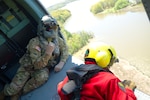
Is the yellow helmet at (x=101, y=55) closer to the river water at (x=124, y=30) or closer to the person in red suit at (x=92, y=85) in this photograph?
the person in red suit at (x=92, y=85)

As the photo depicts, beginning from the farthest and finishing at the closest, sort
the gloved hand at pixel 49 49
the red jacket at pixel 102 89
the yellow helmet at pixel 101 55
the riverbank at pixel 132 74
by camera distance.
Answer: the riverbank at pixel 132 74 < the gloved hand at pixel 49 49 < the yellow helmet at pixel 101 55 < the red jacket at pixel 102 89

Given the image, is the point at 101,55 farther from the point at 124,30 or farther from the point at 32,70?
the point at 124,30

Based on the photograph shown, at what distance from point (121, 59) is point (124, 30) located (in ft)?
8.48

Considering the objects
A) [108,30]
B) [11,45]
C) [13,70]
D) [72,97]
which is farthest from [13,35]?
[108,30]

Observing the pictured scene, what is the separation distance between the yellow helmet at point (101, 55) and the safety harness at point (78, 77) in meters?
0.12

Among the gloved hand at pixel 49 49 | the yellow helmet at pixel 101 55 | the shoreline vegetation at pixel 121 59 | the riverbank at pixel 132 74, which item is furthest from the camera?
the shoreline vegetation at pixel 121 59

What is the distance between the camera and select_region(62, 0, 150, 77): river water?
287 inches

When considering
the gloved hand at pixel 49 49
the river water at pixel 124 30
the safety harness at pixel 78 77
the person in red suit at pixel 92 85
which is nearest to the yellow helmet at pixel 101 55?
the person in red suit at pixel 92 85

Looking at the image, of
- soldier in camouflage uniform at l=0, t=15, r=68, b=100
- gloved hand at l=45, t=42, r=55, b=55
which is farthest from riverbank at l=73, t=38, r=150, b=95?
gloved hand at l=45, t=42, r=55, b=55

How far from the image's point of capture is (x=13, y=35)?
4570 mm

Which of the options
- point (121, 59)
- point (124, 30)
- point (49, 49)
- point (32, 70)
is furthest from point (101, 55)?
point (124, 30)

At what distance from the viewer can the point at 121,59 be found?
714cm

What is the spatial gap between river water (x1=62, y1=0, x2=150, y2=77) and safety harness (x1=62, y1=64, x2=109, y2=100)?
4123 mm

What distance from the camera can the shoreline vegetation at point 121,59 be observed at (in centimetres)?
569
